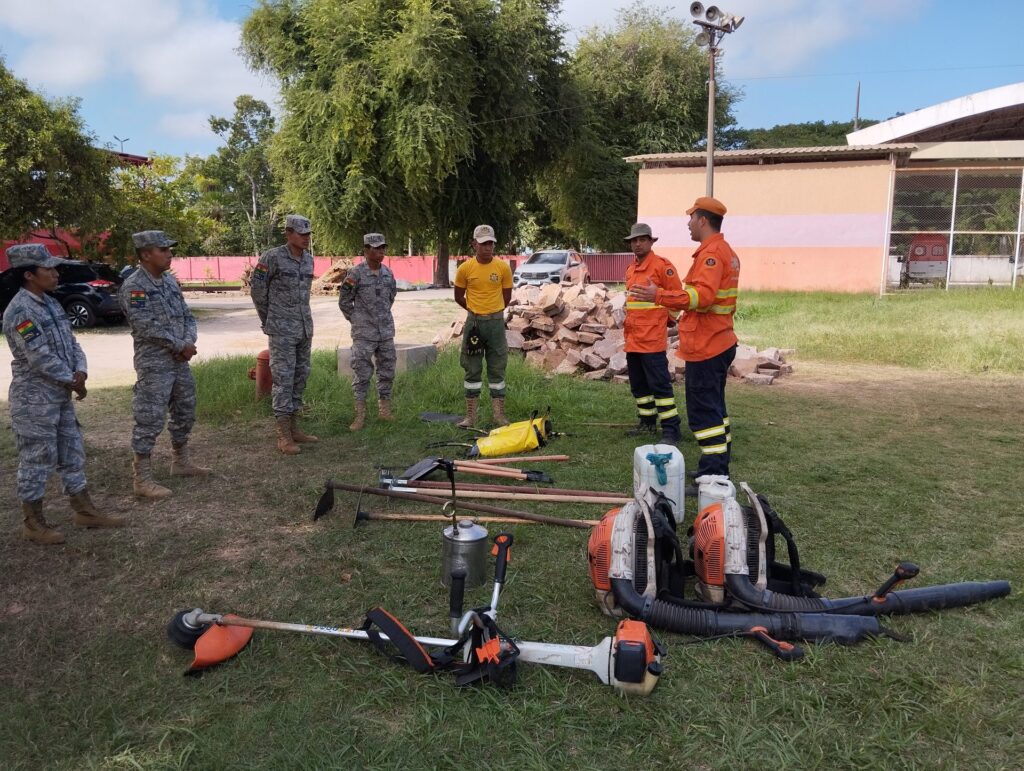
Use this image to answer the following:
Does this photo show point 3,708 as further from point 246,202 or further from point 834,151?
point 246,202

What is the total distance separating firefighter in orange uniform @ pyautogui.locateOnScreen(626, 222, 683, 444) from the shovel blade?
4.09 m

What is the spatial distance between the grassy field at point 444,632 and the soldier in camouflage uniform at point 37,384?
0.34m

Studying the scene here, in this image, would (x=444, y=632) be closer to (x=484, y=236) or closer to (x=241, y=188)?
(x=484, y=236)

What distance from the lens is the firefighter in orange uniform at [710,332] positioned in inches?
187

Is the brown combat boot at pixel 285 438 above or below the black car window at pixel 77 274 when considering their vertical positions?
below

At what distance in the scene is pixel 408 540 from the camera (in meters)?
4.18

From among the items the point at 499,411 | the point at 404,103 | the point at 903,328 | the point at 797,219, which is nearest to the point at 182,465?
the point at 499,411

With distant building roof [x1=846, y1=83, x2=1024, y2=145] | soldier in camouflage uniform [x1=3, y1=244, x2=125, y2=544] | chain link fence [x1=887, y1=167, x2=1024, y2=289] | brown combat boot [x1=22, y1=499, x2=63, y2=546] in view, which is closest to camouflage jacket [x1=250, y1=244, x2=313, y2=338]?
soldier in camouflage uniform [x1=3, y1=244, x2=125, y2=544]

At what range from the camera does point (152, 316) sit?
195 inches

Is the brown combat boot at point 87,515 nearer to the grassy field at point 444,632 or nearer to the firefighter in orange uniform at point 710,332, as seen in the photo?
the grassy field at point 444,632

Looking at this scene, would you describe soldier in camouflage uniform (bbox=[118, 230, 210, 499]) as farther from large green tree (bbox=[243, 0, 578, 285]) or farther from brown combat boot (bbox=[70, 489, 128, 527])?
large green tree (bbox=[243, 0, 578, 285])

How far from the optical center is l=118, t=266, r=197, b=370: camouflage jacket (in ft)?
16.1

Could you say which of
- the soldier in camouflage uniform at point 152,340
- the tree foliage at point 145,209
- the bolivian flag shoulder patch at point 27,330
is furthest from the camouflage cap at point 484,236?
→ the tree foliage at point 145,209

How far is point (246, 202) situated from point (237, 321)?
1335 inches
